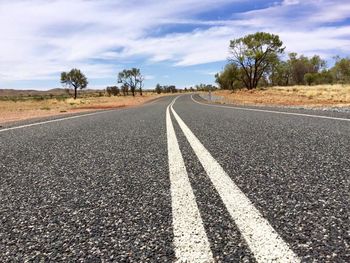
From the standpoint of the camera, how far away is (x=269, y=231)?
1560 millimetres

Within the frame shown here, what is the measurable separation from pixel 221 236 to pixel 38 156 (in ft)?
10.3

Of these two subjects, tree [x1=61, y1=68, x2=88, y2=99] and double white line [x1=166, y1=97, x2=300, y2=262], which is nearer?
double white line [x1=166, y1=97, x2=300, y2=262]

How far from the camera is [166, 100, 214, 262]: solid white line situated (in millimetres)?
1379

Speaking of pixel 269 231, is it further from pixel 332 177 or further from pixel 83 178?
pixel 83 178

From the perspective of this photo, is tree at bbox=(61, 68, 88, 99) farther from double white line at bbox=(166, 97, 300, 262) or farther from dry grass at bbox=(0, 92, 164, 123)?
double white line at bbox=(166, 97, 300, 262)

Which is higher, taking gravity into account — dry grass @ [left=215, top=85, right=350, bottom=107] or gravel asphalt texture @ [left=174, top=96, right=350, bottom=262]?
gravel asphalt texture @ [left=174, top=96, right=350, bottom=262]

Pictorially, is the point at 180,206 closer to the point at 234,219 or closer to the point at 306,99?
the point at 234,219

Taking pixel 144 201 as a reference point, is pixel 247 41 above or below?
above

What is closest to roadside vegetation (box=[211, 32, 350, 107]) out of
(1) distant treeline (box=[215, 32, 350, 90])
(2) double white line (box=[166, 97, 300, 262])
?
(1) distant treeline (box=[215, 32, 350, 90])

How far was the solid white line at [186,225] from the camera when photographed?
1.38 m

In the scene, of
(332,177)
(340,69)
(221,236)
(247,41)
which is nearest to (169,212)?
(221,236)

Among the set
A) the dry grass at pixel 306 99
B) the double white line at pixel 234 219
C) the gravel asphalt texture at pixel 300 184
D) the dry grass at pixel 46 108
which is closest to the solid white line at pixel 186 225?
the double white line at pixel 234 219

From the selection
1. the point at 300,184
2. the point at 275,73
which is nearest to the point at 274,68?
the point at 275,73

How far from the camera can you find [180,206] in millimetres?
1964
